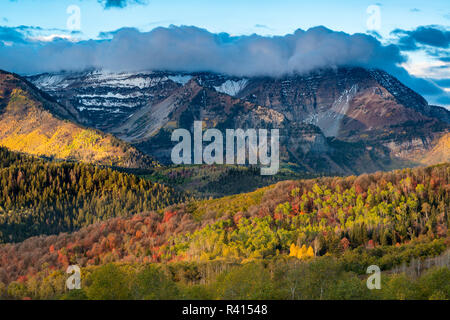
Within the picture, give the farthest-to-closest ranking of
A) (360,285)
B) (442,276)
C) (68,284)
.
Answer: (68,284), (442,276), (360,285)

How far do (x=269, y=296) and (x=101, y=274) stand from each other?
141 feet

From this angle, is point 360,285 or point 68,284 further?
point 68,284
